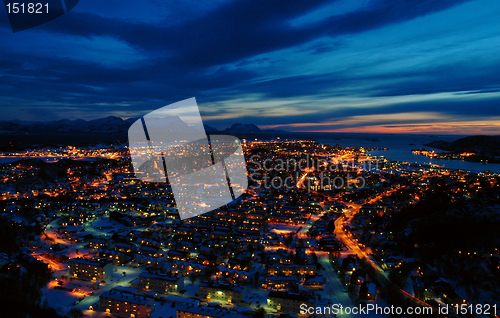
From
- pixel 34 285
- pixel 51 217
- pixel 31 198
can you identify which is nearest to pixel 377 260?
pixel 34 285

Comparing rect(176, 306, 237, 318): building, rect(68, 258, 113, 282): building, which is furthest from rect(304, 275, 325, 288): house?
rect(68, 258, 113, 282): building

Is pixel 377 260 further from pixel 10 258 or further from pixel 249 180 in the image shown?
pixel 249 180

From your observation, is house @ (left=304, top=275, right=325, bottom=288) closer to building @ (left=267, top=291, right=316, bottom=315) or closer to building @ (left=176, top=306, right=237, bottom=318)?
building @ (left=267, top=291, right=316, bottom=315)

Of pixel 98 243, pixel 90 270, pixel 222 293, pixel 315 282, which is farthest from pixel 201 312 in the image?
pixel 98 243

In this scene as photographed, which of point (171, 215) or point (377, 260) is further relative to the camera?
point (171, 215)

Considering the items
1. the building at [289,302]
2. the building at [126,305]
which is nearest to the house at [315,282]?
the building at [289,302]

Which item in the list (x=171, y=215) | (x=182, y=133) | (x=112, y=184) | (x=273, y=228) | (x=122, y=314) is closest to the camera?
(x=122, y=314)
